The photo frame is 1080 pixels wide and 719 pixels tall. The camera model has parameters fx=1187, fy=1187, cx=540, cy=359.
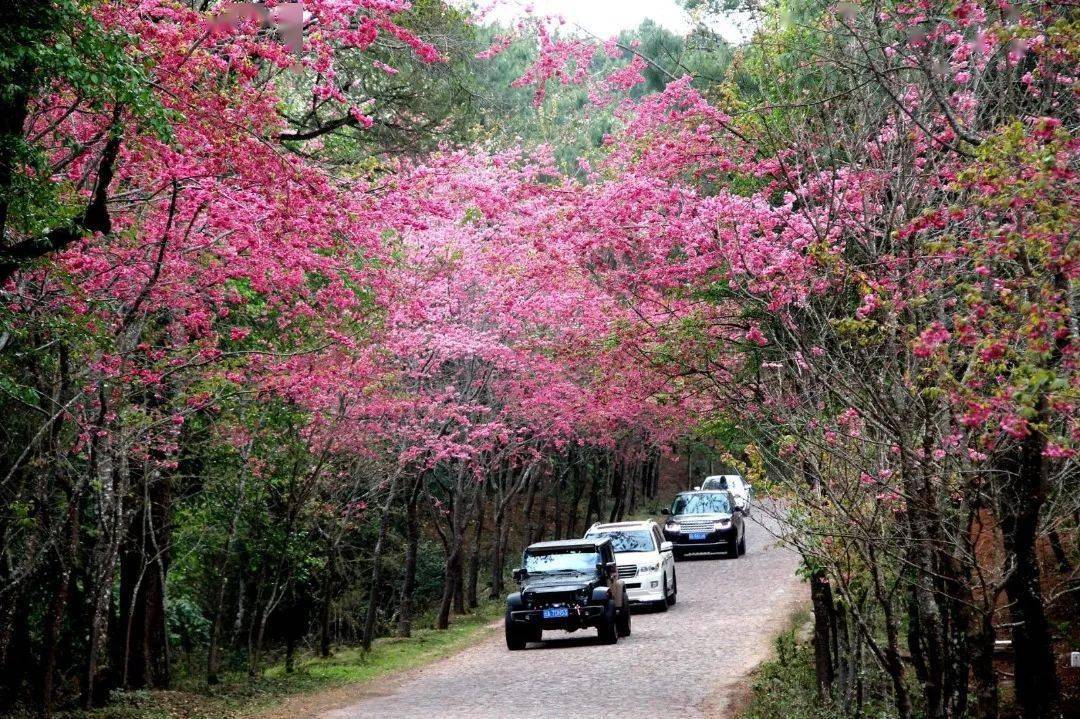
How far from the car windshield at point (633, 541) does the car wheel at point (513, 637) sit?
392 cm

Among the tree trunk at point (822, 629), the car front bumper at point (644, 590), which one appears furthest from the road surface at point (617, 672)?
the tree trunk at point (822, 629)

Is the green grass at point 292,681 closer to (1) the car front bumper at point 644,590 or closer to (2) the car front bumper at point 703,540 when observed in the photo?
(1) the car front bumper at point 644,590

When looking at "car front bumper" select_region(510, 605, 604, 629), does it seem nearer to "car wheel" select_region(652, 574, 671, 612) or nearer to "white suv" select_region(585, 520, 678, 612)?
"white suv" select_region(585, 520, 678, 612)

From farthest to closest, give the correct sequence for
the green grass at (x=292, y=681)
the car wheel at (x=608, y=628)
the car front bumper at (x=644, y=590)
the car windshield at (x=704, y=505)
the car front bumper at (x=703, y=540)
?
the car windshield at (x=704, y=505) → the car front bumper at (x=703, y=540) → the car front bumper at (x=644, y=590) → the car wheel at (x=608, y=628) → the green grass at (x=292, y=681)

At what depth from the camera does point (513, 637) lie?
20.4 metres

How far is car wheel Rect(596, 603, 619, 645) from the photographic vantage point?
64.4 feet

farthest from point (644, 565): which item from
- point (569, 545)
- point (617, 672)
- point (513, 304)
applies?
point (617, 672)

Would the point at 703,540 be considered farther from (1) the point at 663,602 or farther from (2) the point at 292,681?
(2) the point at 292,681

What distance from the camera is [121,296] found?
43.9 feet

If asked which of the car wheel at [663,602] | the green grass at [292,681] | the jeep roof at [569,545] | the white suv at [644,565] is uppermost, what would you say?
the jeep roof at [569,545]

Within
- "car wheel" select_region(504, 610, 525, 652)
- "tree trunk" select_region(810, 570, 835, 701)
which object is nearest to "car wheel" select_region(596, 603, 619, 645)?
"car wheel" select_region(504, 610, 525, 652)

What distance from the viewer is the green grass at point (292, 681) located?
15.4 metres

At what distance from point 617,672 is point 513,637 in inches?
156

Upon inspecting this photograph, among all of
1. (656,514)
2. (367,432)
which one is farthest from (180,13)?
(656,514)
